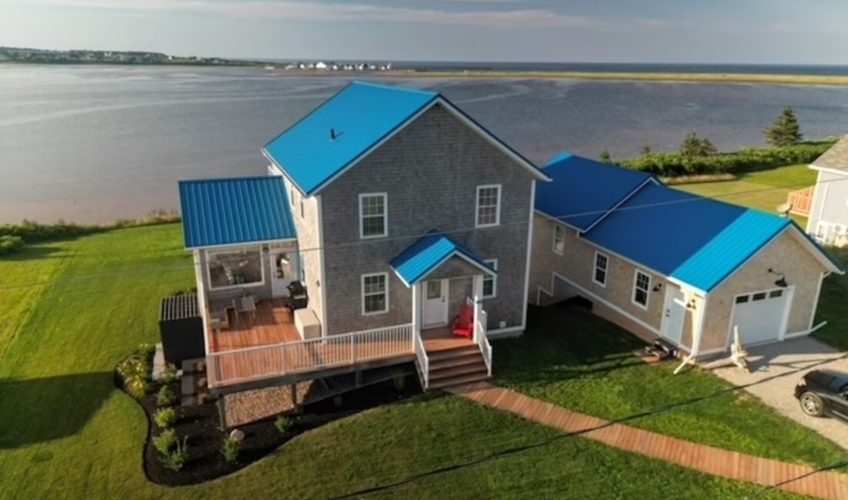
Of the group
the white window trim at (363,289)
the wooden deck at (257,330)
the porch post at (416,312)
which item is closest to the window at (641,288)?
→ the porch post at (416,312)

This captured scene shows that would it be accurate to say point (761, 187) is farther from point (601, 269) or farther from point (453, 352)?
point (453, 352)

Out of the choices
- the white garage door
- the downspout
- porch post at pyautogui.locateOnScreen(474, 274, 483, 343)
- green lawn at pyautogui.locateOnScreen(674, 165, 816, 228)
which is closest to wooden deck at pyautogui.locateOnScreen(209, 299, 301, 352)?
porch post at pyautogui.locateOnScreen(474, 274, 483, 343)

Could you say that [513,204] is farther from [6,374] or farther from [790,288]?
[6,374]

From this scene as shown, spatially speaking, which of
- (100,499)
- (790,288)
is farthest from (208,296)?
(790,288)

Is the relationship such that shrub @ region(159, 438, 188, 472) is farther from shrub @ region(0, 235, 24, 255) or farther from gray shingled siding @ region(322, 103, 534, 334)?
shrub @ region(0, 235, 24, 255)

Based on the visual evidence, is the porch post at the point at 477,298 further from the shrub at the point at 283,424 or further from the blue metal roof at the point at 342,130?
the shrub at the point at 283,424

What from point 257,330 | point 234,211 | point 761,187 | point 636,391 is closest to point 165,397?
point 257,330
